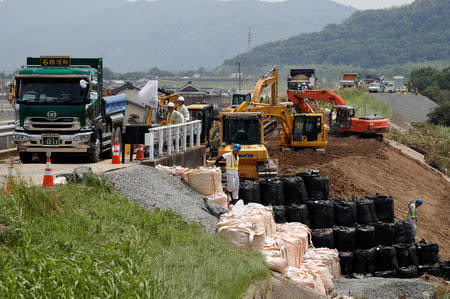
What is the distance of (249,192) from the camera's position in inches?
700

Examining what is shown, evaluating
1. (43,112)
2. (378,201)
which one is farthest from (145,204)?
(378,201)

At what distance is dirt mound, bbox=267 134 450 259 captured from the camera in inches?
970

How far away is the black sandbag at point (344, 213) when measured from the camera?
58.8 ft

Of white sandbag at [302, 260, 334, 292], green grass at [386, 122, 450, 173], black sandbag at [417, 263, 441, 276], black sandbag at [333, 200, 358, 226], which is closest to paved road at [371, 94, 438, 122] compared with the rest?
green grass at [386, 122, 450, 173]

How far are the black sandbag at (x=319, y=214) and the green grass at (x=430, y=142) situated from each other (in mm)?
25266

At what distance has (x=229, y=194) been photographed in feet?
57.2

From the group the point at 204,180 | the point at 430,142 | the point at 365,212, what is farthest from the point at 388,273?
the point at 430,142

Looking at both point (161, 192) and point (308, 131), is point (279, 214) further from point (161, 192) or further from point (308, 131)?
point (308, 131)

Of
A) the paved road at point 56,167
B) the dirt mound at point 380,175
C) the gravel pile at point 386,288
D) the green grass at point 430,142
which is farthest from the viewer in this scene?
the green grass at point 430,142

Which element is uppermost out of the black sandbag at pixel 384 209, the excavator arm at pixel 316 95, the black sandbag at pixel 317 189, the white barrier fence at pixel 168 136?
the excavator arm at pixel 316 95

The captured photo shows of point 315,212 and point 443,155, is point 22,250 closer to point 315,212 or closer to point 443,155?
point 315,212

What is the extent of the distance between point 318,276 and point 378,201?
6410 mm

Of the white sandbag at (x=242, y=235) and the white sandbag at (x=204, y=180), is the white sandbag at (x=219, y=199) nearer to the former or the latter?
the white sandbag at (x=204, y=180)

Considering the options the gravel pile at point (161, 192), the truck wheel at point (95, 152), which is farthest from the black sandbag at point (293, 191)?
the truck wheel at point (95, 152)
